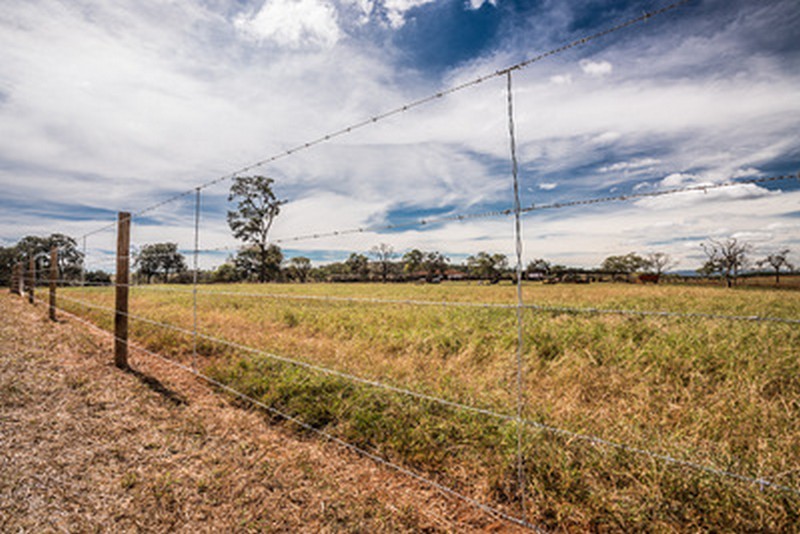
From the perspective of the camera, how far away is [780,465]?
2.25 m

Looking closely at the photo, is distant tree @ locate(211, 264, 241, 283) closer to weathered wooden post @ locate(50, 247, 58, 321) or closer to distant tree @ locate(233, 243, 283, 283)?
distant tree @ locate(233, 243, 283, 283)

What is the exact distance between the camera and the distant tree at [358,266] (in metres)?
4.04

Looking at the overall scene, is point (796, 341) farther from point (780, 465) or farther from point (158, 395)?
point (158, 395)

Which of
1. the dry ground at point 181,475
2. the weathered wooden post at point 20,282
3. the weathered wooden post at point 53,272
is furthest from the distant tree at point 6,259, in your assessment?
the dry ground at point 181,475

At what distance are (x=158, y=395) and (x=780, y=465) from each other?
5.58 metres

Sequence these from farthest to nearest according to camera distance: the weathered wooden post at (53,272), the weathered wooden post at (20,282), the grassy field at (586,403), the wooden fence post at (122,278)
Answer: the weathered wooden post at (20,282) → the weathered wooden post at (53,272) → the wooden fence post at (122,278) → the grassy field at (586,403)

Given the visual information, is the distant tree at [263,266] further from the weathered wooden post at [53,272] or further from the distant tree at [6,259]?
the distant tree at [6,259]

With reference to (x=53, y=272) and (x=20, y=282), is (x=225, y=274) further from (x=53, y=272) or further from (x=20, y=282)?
(x=20, y=282)

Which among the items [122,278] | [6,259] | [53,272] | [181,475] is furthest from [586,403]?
[6,259]

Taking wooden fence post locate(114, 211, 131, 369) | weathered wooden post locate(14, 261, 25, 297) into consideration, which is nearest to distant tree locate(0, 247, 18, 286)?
weathered wooden post locate(14, 261, 25, 297)

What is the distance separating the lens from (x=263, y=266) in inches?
223

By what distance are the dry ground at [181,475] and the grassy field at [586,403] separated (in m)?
0.30

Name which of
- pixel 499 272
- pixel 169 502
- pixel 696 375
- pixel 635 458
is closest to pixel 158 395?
pixel 169 502

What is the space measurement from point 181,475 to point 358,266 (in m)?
2.49
